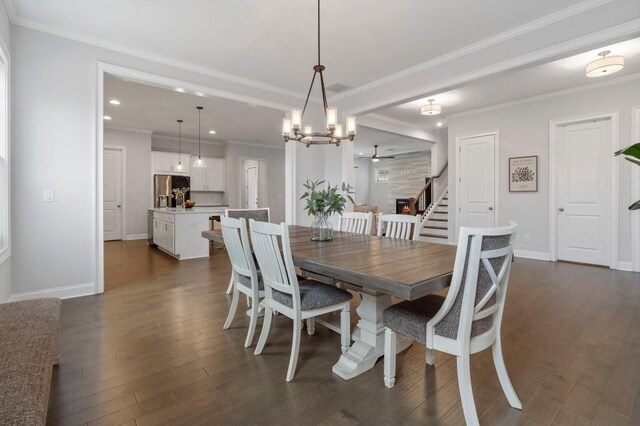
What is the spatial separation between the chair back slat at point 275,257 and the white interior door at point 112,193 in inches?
278

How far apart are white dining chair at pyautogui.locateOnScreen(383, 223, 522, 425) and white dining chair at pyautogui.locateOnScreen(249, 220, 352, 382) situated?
19.1 inches

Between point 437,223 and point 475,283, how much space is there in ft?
20.6

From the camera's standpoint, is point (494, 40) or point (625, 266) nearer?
point (494, 40)

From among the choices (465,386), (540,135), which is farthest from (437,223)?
(465,386)

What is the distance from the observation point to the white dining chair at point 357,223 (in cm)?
319

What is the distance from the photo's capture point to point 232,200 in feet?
30.2

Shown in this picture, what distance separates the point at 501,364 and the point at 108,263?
5437 mm

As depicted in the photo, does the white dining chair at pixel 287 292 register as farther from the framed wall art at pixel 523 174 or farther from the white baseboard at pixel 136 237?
the white baseboard at pixel 136 237

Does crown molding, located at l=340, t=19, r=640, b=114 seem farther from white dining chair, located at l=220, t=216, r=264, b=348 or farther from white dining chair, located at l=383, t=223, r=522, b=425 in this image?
white dining chair, located at l=220, t=216, r=264, b=348

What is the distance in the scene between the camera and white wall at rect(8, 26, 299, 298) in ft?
9.97

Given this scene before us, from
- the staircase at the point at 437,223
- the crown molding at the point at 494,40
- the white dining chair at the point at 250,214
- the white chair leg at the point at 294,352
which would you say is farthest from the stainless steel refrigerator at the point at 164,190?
the white chair leg at the point at 294,352

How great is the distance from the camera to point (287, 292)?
74.9 inches

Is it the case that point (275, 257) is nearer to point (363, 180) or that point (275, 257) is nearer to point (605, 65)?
point (605, 65)

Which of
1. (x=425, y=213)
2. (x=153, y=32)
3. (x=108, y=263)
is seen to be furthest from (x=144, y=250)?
(x=425, y=213)
